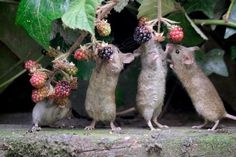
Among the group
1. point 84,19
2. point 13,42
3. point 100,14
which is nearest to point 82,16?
point 84,19

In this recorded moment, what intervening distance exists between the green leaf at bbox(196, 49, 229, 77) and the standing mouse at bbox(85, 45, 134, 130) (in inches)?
17.3

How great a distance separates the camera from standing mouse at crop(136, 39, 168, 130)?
2.10 m

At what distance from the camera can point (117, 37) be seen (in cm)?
268

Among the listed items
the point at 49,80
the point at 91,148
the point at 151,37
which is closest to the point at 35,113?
the point at 49,80

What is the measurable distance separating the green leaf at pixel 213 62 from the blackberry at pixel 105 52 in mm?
546

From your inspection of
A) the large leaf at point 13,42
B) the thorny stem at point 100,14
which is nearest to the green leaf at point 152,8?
the thorny stem at point 100,14

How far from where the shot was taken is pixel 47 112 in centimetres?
215

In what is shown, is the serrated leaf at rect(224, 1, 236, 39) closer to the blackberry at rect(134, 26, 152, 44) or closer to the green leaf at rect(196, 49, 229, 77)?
the green leaf at rect(196, 49, 229, 77)

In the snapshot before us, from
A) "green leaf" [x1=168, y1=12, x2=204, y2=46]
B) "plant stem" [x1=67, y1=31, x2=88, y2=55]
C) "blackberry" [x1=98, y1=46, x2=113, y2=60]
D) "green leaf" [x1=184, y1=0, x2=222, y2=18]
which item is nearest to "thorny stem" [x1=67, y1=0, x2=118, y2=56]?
"plant stem" [x1=67, y1=31, x2=88, y2=55]

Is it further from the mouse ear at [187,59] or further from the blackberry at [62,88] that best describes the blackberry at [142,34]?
the blackberry at [62,88]

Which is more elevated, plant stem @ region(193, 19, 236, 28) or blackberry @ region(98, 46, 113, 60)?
plant stem @ region(193, 19, 236, 28)

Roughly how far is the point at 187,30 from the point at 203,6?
14 cm

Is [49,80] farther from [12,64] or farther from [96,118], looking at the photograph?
[12,64]

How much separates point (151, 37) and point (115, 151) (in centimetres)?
44
